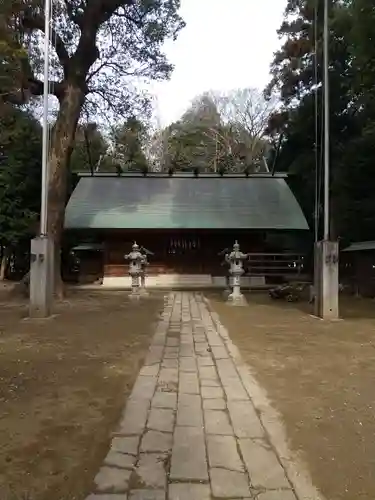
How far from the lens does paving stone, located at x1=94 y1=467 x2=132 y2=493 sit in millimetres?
2926

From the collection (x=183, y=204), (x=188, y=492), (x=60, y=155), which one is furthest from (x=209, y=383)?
(x=183, y=204)

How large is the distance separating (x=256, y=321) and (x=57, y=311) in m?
→ 4.91

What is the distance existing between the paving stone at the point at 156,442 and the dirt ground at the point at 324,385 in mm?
920

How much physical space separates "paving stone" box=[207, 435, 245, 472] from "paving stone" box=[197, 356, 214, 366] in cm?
257

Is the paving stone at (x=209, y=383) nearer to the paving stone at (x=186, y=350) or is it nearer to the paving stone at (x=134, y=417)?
the paving stone at (x=134, y=417)

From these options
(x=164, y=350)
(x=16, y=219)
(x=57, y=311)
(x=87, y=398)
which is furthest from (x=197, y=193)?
(x=87, y=398)

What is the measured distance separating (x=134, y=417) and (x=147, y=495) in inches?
53.5

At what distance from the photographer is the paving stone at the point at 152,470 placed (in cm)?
301

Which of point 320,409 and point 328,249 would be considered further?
point 328,249

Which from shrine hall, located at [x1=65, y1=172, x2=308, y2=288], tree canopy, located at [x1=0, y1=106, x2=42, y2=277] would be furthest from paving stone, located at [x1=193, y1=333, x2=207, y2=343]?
tree canopy, located at [x1=0, y1=106, x2=42, y2=277]

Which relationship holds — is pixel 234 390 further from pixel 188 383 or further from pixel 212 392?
pixel 188 383

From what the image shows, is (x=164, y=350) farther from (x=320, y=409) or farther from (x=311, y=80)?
(x=311, y=80)

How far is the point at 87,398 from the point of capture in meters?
4.78

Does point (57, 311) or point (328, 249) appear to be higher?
point (328, 249)
